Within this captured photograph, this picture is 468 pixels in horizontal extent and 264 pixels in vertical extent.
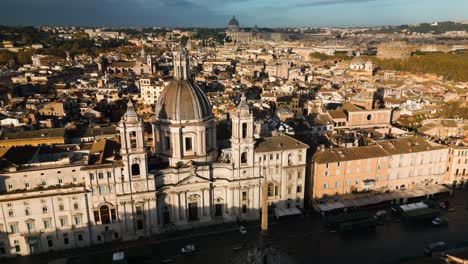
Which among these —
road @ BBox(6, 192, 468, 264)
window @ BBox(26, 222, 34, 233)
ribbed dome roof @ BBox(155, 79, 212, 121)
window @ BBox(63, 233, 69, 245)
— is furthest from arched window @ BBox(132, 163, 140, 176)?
window @ BBox(26, 222, 34, 233)

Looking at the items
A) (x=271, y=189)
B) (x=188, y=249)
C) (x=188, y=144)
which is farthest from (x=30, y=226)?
(x=271, y=189)

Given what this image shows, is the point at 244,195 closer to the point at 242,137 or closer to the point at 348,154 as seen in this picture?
the point at 242,137

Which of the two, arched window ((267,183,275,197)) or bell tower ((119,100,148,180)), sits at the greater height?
bell tower ((119,100,148,180))

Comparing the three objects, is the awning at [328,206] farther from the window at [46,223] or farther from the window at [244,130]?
the window at [46,223]

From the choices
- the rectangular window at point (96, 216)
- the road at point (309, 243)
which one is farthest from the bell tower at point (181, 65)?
the road at point (309, 243)

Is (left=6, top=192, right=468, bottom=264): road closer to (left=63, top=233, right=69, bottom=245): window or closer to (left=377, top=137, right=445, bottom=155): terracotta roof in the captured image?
(left=63, top=233, right=69, bottom=245): window

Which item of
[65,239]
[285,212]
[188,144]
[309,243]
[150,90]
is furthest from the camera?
[150,90]

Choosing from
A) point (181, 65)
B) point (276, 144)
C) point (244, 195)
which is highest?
point (181, 65)
